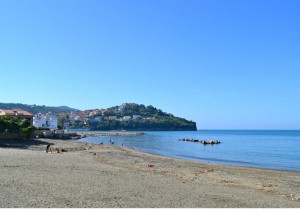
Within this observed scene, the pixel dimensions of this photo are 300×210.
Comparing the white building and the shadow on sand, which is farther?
the white building

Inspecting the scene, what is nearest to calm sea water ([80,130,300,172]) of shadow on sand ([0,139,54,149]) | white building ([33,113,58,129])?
shadow on sand ([0,139,54,149])

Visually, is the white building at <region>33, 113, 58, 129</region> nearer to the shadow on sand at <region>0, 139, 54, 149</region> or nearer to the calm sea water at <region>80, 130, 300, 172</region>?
the calm sea water at <region>80, 130, 300, 172</region>

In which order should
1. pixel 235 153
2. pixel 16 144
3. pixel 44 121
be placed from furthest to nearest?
1. pixel 44 121
2. pixel 235 153
3. pixel 16 144

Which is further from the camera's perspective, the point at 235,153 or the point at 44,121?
the point at 44,121

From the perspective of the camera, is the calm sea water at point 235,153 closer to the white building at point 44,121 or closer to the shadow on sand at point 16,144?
the shadow on sand at point 16,144

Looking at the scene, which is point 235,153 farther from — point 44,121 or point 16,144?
point 44,121

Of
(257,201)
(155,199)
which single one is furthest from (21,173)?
(257,201)

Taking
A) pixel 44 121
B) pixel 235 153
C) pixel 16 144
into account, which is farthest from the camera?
pixel 44 121

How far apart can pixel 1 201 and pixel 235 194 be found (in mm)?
11043

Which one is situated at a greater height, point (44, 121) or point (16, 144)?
point (44, 121)

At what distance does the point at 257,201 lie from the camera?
15477 millimetres

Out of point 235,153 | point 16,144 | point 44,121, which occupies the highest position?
point 44,121

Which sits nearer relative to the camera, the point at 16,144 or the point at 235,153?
the point at 16,144

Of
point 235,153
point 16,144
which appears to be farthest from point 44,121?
point 235,153
